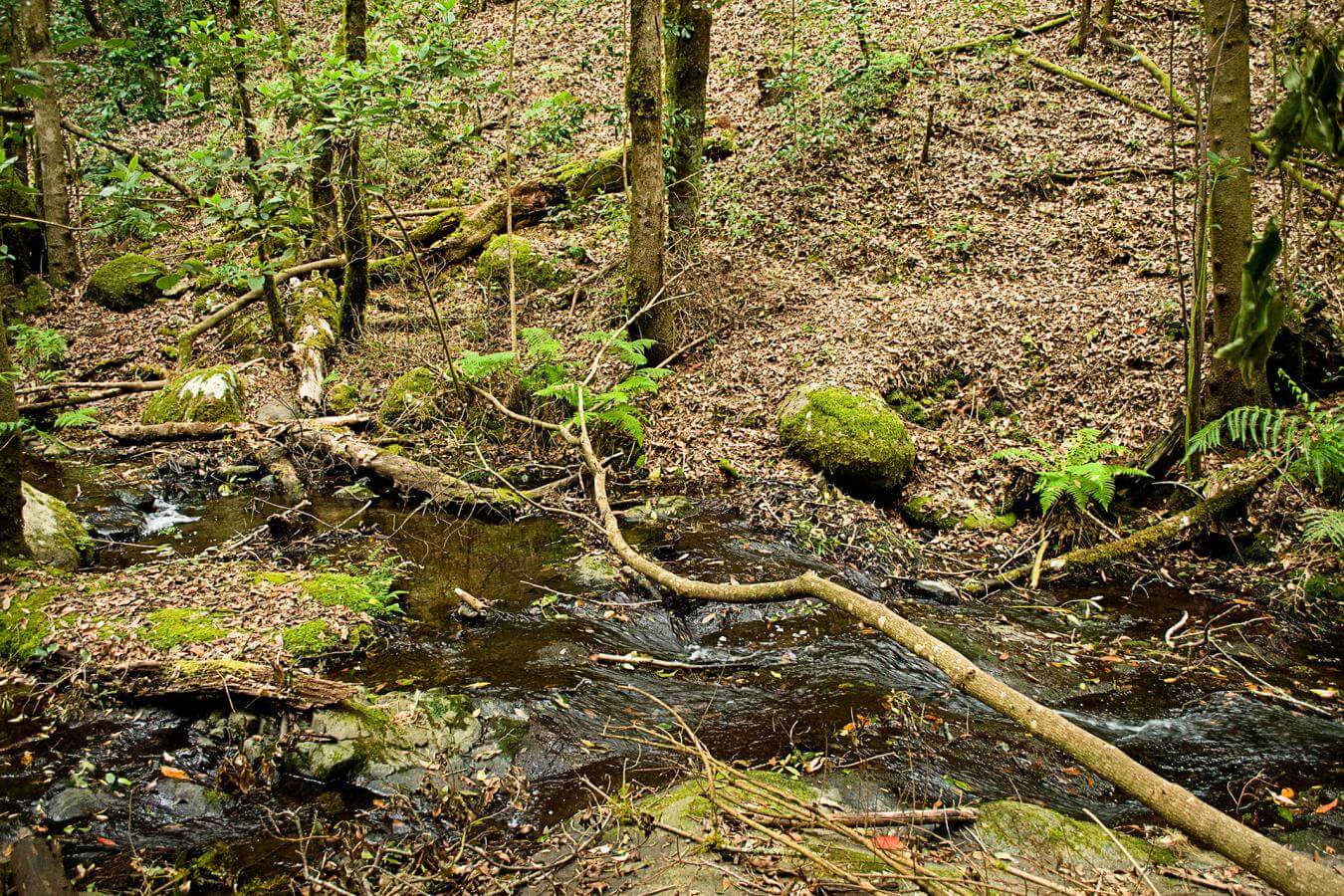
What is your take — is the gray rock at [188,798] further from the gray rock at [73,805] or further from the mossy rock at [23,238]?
the mossy rock at [23,238]

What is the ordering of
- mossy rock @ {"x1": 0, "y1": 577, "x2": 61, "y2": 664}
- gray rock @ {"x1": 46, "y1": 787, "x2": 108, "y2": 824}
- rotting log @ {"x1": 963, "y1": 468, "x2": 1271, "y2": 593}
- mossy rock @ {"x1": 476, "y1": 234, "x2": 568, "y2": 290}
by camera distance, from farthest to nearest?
mossy rock @ {"x1": 476, "y1": 234, "x2": 568, "y2": 290}
rotting log @ {"x1": 963, "y1": 468, "x2": 1271, "y2": 593}
mossy rock @ {"x1": 0, "y1": 577, "x2": 61, "y2": 664}
gray rock @ {"x1": 46, "y1": 787, "x2": 108, "y2": 824}

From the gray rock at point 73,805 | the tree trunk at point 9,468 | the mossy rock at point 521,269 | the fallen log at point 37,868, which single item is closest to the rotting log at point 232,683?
the gray rock at point 73,805

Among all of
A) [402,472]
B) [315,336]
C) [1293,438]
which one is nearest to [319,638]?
[402,472]

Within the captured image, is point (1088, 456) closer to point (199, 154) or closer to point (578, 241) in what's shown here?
point (199, 154)

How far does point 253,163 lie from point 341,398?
5261 mm

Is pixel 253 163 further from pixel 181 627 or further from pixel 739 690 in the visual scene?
pixel 739 690

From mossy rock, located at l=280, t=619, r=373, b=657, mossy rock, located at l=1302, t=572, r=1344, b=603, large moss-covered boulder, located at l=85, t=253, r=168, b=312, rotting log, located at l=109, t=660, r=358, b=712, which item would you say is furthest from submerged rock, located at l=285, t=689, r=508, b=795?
large moss-covered boulder, located at l=85, t=253, r=168, b=312

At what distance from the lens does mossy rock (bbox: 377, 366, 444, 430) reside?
348 inches

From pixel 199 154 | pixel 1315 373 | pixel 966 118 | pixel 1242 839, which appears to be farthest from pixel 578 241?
pixel 1242 839

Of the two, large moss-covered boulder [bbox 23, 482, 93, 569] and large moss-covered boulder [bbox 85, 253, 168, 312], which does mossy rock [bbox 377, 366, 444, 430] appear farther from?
large moss-covered boulder [bbox 85, 253, 168, 312]

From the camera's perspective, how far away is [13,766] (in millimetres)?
3631

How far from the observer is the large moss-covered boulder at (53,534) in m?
5.31

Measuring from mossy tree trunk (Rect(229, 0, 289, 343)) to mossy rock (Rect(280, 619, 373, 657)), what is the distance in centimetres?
→ 232

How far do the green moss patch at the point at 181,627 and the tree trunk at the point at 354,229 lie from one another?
6.14m
